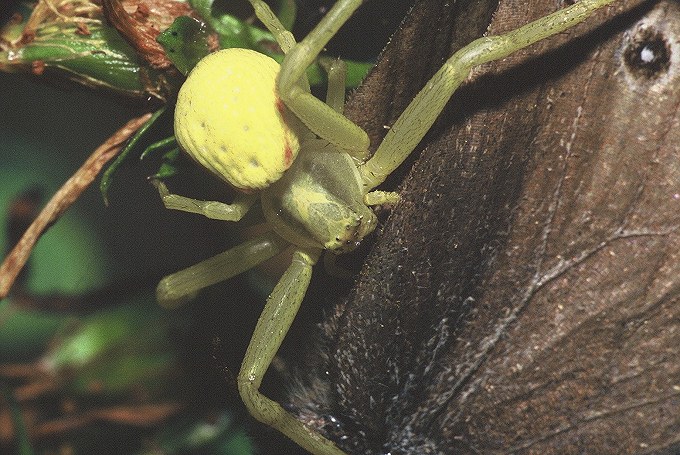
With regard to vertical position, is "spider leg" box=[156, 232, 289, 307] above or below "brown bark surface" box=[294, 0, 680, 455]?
below

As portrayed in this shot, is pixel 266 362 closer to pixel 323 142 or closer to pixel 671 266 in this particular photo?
pixel 323 142

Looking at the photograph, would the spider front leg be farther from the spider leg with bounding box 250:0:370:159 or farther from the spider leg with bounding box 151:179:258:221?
the spider leg with bounding box 250:0:370:159

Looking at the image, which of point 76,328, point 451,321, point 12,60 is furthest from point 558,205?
point 76,328

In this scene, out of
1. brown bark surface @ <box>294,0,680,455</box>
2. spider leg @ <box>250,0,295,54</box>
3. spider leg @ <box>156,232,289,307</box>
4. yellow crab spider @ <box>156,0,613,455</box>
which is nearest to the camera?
brown bark surface @ <box>294,0,680,455</box>

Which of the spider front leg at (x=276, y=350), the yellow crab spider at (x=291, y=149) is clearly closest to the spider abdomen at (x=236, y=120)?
the yellow crab spider at (x=291, y=149)

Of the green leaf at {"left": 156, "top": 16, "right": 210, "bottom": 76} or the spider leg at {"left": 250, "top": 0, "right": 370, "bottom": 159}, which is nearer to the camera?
the spider leg at {"left": 250, "top": 0, "right": 370, "bottom": 159}

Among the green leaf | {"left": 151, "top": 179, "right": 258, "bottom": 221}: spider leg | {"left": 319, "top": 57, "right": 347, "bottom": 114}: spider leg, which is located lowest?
{"left": 151, "top": 179, "right": 258, "bottom": 221}: spider leg

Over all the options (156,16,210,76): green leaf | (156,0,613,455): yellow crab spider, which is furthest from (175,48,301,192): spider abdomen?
(156,16,210,76): green leaf

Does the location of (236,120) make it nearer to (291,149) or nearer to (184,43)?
(291,149)
